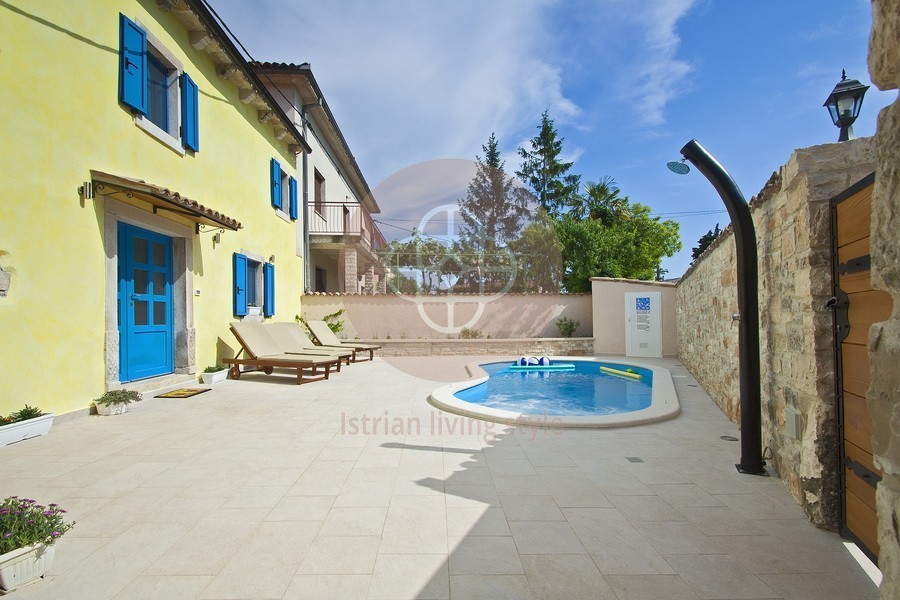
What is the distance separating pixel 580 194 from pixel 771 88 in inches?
886

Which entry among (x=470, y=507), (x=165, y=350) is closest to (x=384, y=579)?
(x=470, y=507)

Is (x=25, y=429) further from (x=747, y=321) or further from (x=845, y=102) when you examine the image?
(x=845, y=102)

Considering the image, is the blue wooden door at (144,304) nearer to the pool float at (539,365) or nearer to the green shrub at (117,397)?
the green shrub at (117,397)

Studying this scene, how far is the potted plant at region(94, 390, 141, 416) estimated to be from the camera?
5.20m

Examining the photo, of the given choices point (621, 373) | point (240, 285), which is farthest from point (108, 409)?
point (621, 373)

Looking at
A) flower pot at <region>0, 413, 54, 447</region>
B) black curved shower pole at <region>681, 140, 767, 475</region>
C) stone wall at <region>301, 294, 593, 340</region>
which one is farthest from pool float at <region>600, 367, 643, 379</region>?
flower pot at <region>0, 413, 54, 447</region>

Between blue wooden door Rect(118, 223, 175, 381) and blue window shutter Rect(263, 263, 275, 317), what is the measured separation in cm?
320

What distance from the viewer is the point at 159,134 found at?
6.48 metres

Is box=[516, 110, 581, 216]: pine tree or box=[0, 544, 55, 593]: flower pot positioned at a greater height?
box=[516, 110, 581, 216]: pine tree

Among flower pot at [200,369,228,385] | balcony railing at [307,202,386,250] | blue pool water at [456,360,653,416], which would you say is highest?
balcony railing at [307,202,386,250]

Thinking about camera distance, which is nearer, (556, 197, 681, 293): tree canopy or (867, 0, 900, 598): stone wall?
(867, 0, 900, 598): stone wall

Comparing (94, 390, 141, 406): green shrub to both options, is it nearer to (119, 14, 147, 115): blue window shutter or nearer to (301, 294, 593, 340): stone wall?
(119, 14, 147, 115): blue window shutter

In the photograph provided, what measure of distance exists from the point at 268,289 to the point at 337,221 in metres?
5.68

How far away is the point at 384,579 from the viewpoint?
2.04 meters
